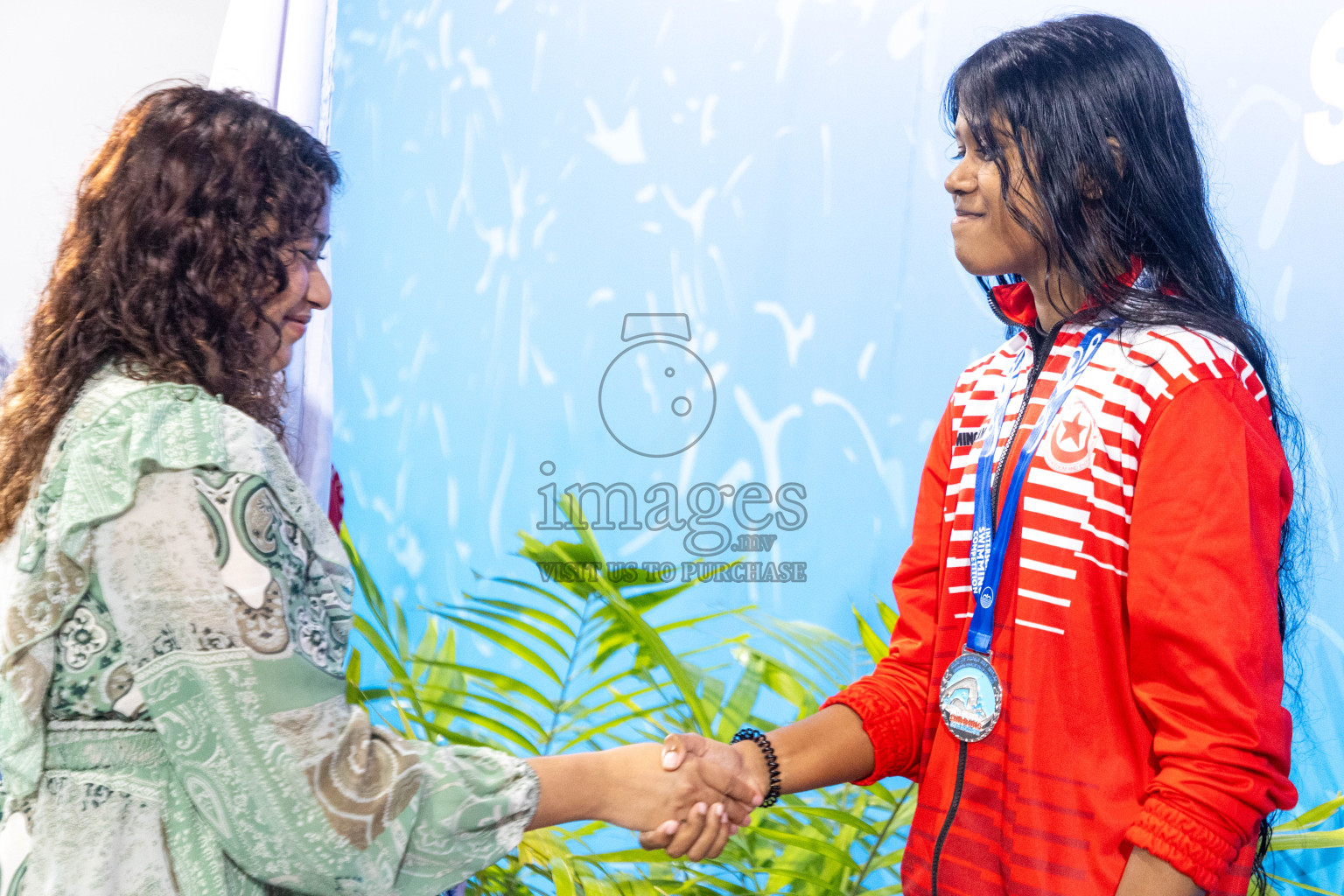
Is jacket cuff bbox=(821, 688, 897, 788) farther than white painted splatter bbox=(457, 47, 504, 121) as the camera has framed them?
No

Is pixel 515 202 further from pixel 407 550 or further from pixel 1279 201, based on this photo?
pixel 1279 201

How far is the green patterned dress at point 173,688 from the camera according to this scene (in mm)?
907

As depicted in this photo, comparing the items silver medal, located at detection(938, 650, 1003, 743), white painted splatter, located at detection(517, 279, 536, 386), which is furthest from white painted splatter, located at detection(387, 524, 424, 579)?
silver medal, located at detection(938, 650, 1003, 743)

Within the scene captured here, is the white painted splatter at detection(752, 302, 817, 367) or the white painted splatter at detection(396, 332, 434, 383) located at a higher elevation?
the white painted splatter at detection(752, 302, 817, 367)

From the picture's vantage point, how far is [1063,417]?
3.59ft

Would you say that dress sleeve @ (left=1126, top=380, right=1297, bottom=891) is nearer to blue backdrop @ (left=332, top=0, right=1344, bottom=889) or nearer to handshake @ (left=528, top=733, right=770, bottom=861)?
handshake @ (left=528, top=733, right=770, bottom=861)

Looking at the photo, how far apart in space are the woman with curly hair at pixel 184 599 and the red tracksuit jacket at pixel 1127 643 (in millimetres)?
513

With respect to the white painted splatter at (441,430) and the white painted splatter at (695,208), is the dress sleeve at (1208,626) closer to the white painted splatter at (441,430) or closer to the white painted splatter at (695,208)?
the white painted splatter at (695,208)

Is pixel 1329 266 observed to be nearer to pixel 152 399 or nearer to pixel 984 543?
pixel 984 543

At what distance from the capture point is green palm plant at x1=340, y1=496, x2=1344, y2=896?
72.3 inches

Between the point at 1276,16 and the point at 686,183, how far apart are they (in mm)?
1275

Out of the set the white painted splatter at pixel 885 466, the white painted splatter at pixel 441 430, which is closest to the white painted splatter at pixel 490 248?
the white painted splatter at pixel 441 430

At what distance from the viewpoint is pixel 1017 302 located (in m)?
1.31
